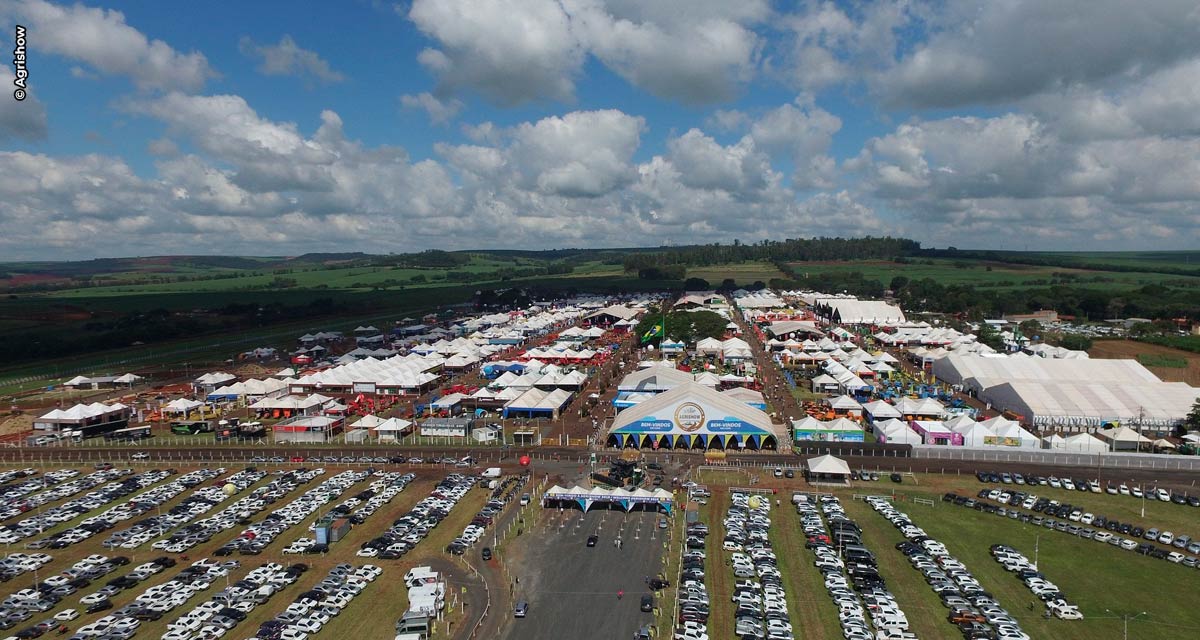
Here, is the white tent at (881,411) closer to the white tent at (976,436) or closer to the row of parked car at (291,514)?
the white tent at (976,436)

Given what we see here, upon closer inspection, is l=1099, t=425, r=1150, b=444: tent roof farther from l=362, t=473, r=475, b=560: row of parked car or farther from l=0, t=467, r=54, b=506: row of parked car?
l=0, t=467, r=54, b=506: row of parked car

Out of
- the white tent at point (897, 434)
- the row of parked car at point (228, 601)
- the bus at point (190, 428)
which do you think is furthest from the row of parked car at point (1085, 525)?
the bus at point (190, 428)

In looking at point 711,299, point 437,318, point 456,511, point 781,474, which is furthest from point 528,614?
point 711,299

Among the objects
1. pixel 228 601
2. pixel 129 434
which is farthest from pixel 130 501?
pixel 129 434

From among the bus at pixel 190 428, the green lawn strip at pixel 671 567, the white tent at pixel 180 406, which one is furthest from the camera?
the white tent at pixel 180 406

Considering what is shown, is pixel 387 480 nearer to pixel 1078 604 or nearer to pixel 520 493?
pixel 520 493

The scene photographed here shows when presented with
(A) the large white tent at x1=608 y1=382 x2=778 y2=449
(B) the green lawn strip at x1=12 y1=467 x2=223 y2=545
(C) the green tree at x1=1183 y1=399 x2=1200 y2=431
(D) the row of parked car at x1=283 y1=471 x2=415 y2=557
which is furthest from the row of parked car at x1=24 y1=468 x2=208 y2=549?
(C) the green tree at x1=1183 y1=399 x2=1200 y2=431

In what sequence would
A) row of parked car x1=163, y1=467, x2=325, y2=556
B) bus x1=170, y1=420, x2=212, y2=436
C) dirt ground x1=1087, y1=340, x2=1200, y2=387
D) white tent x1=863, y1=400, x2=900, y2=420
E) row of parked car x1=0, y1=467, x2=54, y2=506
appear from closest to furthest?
1. row of parked car x1=163, y1=467, x2=325, y2=556
2. row of parked car x1=0, y1=467, x2=54, y2=506
3. white tent x1=863, y1=400, x2=900, y2=420
4. bus x1=170, y1=420, x2=212, y2=436
5. dirt ground x1=1087, y1=340, x2=1200, y2=387

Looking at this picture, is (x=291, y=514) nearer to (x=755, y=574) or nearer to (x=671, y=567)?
(x=671, y=567)
